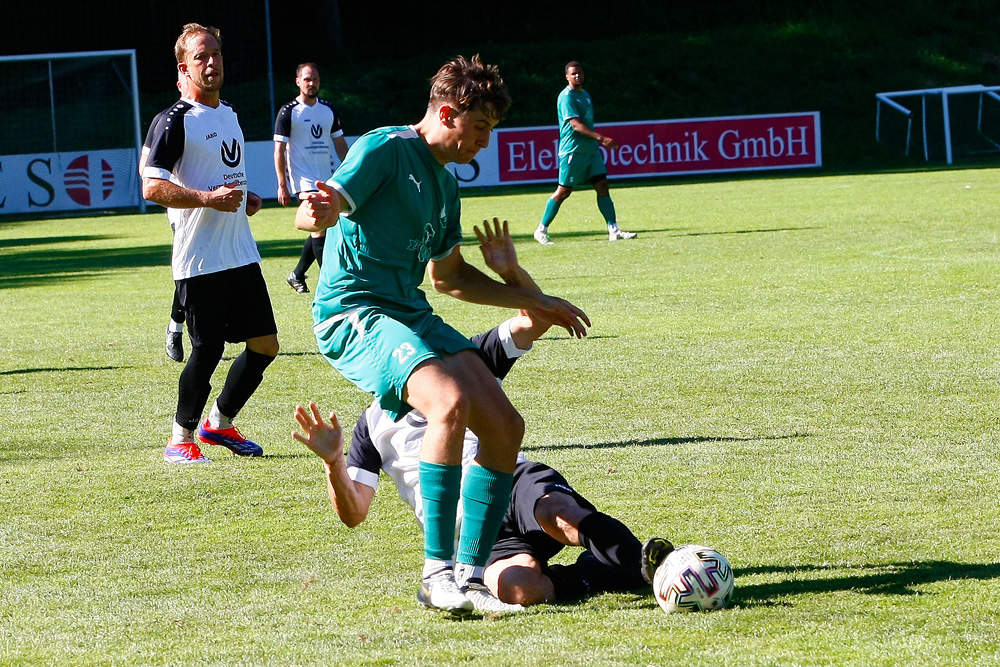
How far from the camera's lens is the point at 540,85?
40.9 m

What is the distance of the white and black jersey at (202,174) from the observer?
677 centimetres

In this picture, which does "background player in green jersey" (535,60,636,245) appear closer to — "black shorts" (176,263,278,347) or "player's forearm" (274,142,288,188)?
"player's forearm" (274,142,288,188)

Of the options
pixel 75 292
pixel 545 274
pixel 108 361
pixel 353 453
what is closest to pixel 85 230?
pixel 75 292

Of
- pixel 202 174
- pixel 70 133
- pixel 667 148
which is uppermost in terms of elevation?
pixel 70 133

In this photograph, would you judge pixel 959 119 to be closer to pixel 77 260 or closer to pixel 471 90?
pixel 77 260

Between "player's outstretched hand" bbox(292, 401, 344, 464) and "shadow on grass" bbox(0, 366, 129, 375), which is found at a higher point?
"player's outstretched hand" bbox(292, 401, 344, 464)

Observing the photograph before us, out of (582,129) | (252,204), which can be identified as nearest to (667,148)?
(582,129)

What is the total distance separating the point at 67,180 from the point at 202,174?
76.4 ft

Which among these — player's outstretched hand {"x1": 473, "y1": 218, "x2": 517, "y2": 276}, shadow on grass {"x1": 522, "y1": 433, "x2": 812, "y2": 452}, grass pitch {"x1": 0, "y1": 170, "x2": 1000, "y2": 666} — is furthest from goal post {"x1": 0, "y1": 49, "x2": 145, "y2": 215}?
player's outstretched hand {"x1": 473, "y1": 218, "x2": 517, "y2": 276}

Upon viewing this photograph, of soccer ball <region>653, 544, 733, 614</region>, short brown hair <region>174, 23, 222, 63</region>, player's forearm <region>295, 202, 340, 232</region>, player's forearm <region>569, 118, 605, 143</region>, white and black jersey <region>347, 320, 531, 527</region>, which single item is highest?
player's forearm <region>569, 118, 605, 143</region>

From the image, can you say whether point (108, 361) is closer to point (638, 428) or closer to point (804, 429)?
point (638, 428)

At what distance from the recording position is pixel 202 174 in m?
6.95

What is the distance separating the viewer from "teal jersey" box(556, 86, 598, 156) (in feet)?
56.7

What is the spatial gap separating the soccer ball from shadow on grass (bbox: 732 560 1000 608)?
0.11 m
